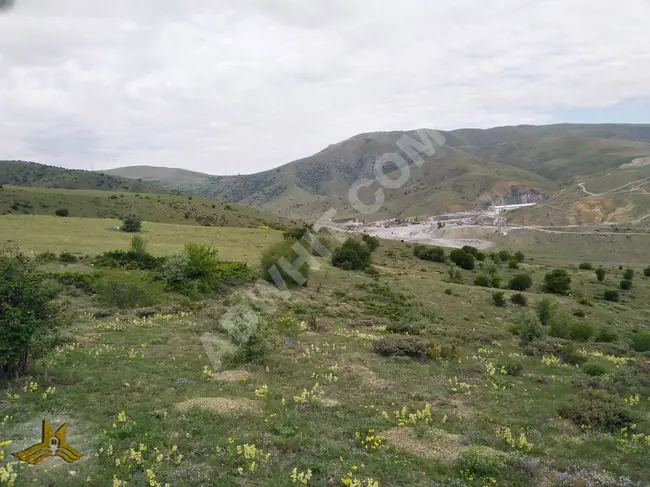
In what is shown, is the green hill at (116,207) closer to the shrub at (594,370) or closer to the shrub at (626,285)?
the shrub at (626,285)

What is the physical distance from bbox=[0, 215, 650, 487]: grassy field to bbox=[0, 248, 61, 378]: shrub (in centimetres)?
72

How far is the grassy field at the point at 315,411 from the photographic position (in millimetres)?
9711

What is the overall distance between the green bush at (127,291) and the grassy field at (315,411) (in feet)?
8.32

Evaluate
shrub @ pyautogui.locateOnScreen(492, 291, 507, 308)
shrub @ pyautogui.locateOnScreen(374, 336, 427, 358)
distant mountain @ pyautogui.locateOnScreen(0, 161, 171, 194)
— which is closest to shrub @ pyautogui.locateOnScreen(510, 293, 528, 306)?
shrub @ pyautogui.locateOnScreen(492, 291, 507, 308)

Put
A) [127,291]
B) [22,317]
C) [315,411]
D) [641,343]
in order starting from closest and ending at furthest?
1. [315,411]
2. [22,317]
3. [127,291]
4. [641,343]

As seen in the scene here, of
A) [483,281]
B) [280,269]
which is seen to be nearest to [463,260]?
[483,281]

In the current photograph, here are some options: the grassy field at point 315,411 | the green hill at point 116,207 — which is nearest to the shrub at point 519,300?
the grassy field at point 315,411

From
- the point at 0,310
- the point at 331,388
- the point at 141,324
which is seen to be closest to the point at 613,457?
the point at 331,388

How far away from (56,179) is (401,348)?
568 feet

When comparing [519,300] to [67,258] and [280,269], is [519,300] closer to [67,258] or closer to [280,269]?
[280,269]

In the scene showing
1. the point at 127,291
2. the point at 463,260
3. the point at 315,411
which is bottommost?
the point at 463,260

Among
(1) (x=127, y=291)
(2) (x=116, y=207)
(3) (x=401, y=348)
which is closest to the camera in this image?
(3) (x=401, y=348)

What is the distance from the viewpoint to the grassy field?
31.9ft

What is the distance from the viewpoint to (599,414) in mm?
13297
